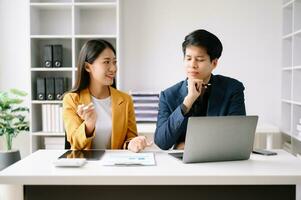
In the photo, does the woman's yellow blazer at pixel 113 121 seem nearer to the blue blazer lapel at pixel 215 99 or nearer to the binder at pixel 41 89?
the blue blazer lapel at pixel 215 99

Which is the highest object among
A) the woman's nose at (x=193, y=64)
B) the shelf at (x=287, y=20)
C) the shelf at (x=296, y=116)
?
the shelf at (x=287, y=20)

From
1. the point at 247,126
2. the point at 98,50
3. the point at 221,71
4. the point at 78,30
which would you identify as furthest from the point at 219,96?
the point at 78,30

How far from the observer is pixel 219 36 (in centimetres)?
381

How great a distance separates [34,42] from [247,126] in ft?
9.29

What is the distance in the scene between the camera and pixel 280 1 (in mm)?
3770

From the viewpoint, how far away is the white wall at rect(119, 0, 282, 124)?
3.80 meters

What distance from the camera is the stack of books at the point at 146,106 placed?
11.8 ft

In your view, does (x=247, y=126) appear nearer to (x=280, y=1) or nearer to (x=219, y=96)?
(x=219, y=96)

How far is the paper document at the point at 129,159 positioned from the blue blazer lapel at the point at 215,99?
0.47 m

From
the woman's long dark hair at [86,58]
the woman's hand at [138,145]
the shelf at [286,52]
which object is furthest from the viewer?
the shelf at [286,52]

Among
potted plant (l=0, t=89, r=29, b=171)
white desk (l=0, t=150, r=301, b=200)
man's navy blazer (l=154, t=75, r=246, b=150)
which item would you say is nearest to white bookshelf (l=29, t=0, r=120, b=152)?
potted plant (l=0, t=89, r=29, b=171)

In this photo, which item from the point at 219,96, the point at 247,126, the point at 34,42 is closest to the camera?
the point at 247,126

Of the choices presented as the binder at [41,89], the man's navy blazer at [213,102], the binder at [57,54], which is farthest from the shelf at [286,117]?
the binder at [41,89]

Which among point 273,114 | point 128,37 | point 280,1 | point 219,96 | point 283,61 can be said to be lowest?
point 273,114
